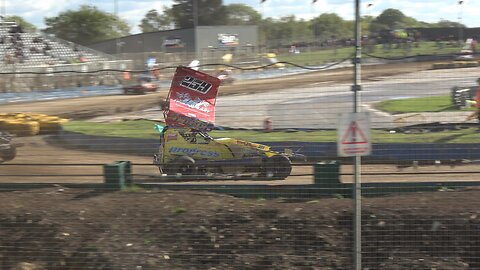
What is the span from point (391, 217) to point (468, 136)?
560 centimetres

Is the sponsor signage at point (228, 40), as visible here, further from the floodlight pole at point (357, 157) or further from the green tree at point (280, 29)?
the floodlight pole at point (357, 157)

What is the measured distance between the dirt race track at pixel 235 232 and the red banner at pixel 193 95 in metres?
1.50

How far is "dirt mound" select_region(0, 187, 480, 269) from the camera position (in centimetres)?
602

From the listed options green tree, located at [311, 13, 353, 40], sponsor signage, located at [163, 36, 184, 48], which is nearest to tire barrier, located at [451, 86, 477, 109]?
green tree, located at [311, 13, 353, 40]

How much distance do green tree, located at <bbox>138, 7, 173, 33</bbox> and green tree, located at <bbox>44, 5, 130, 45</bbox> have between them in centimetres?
598

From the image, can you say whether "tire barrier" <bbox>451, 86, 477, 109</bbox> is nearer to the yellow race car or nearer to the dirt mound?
the yellow race car

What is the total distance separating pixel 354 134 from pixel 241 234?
2.02 metres

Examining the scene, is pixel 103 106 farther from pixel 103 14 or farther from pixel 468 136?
pixel 103 14

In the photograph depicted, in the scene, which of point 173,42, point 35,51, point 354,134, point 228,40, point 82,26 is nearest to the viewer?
point 354,134

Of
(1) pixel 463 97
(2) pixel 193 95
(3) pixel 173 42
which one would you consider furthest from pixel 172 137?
(3) pixel 173 42

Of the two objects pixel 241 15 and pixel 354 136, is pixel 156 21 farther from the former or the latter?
pixel 354 136

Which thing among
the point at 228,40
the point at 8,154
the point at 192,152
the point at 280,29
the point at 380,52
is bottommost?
the point at 8,154

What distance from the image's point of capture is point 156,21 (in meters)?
82.3

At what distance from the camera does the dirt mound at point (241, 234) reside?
6023mm
